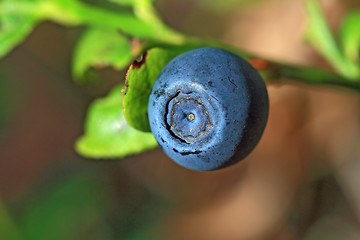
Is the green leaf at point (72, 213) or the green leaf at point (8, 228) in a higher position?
the green leaf at point (72, 213)

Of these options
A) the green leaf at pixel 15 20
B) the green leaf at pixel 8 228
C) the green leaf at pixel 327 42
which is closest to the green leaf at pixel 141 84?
the green leaf at pixel 15 20

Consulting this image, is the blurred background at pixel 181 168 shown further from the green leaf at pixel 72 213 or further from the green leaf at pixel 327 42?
the green leaf at pixel 327 42

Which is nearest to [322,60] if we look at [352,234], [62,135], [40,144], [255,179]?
[255,179]

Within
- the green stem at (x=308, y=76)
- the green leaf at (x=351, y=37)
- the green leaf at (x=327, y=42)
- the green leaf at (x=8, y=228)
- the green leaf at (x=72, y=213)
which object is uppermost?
the green leaf at (x=351, y=37)

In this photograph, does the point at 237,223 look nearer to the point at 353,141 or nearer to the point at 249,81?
the point at 353,141

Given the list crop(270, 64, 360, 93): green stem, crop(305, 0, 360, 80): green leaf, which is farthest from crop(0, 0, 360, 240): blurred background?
crop(270, 64, 360, 93): green stem

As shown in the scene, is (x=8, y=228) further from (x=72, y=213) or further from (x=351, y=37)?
(x=351, y=37)

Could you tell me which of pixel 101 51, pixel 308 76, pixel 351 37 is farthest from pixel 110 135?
pixel 351 37
